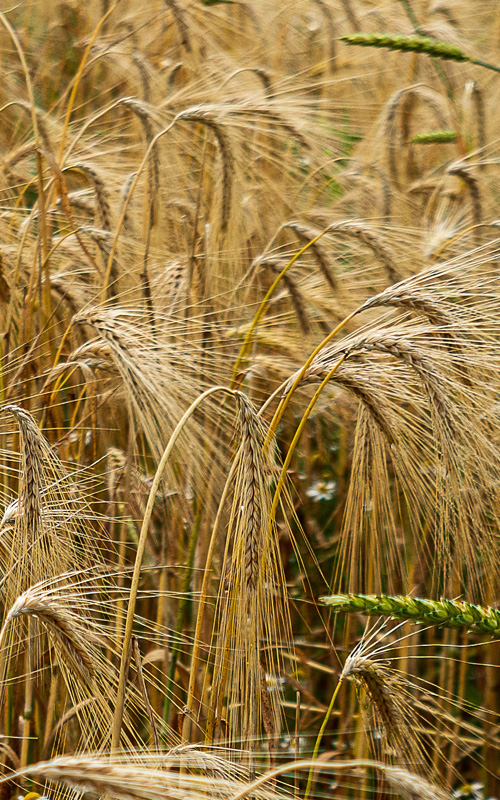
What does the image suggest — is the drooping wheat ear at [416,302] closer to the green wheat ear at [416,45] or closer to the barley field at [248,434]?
the barley field at [248,434]

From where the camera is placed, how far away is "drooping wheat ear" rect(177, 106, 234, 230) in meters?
1.29

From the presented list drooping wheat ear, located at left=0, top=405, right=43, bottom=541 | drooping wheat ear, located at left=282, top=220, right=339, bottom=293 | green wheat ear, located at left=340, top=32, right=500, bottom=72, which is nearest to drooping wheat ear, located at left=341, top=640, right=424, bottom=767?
drooping wheat ear, located at left=0, top=405, right=43, bottom=541

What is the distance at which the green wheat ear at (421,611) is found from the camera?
0.65 metres

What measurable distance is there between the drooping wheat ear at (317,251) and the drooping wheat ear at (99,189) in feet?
1.23

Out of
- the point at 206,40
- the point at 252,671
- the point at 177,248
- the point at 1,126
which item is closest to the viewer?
the point at 252,671

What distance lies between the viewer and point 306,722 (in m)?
1.41

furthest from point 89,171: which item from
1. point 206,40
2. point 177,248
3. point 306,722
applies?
point 306,722

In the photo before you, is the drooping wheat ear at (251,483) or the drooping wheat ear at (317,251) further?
the drooping wheat ear at (317,251)

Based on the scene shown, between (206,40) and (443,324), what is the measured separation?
4.70 feet

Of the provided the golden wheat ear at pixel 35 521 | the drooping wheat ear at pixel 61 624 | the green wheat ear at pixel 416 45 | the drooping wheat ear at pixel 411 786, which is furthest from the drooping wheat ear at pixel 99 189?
the drooping wheat ear at pixel 411 786

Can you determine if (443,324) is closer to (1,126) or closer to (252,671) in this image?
(252,671)

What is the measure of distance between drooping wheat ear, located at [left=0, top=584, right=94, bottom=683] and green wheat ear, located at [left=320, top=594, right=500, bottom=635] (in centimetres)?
25

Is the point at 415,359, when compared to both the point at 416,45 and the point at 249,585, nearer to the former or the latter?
the point at 249,585

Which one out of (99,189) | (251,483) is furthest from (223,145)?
(251,483)
